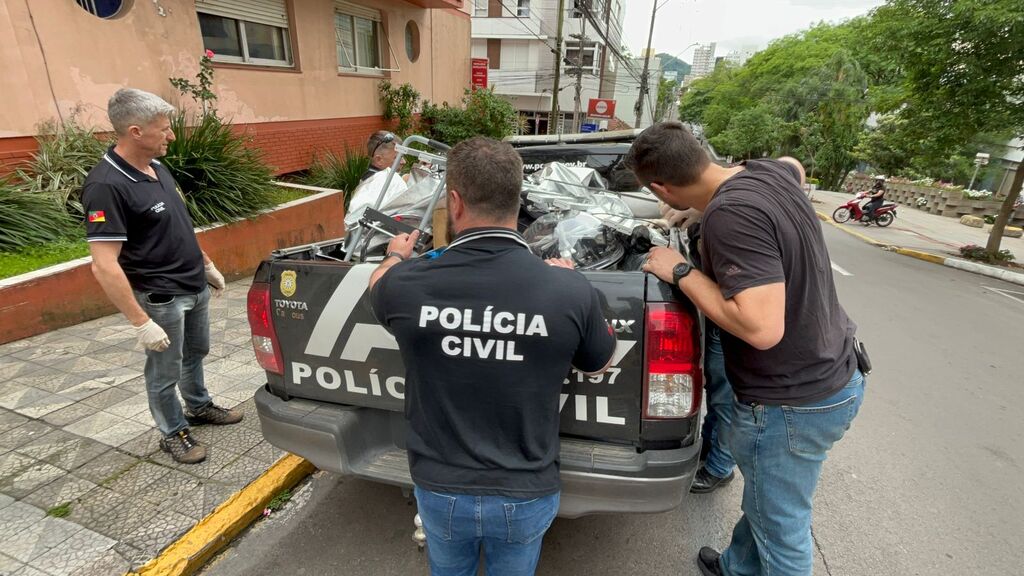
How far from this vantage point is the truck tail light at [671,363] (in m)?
1.69

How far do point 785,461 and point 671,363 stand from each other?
1.63 ft

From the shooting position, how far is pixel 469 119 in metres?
12.7

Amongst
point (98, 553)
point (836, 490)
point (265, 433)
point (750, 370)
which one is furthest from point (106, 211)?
point (836, 490)

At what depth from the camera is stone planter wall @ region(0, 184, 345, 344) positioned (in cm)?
390

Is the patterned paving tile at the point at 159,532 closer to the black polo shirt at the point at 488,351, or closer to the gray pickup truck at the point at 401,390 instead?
the gray pickup truck at the point at 401,390

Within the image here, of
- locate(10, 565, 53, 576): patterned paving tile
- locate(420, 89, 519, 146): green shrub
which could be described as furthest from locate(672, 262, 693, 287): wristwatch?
locate(420, 89, 519, 146): green shrub

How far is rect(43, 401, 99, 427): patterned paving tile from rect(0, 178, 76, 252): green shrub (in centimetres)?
208

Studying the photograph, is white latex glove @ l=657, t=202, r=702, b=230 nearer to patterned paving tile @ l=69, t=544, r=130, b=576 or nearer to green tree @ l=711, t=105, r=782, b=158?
patterned paving tile @ l=69, t=544, r=130, b=576

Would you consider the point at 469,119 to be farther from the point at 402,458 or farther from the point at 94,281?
the point at 402,458

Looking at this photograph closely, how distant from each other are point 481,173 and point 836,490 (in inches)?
116

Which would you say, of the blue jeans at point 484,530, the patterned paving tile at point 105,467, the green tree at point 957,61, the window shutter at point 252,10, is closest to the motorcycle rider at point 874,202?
the green tree at point 957,61

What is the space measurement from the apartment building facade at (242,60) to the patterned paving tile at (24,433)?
3.30 m

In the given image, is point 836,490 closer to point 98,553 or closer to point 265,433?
point 265,433

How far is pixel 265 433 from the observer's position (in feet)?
7.16
